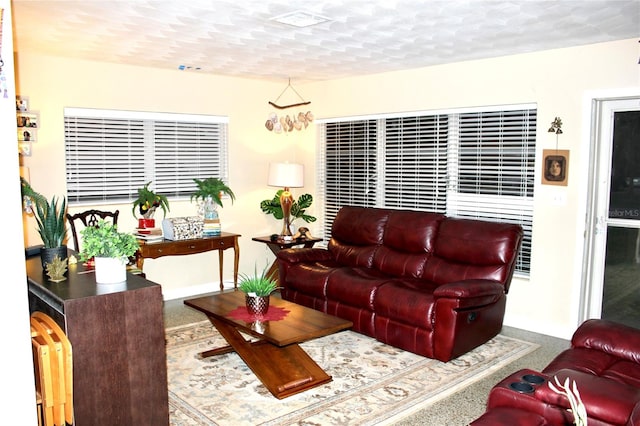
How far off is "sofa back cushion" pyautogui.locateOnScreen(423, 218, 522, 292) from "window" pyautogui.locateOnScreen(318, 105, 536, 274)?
56 cm

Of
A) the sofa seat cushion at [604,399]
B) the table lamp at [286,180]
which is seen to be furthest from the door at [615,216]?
the table lamp at [286,180]

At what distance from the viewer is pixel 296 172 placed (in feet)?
19.6

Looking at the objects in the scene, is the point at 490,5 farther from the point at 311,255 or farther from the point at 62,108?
the point at 62,108

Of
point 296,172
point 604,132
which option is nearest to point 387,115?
point 296,172

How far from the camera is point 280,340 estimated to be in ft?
10.5

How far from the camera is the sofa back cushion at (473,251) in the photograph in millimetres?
4285

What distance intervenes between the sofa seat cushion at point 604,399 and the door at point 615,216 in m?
2.52

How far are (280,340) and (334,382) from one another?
65 cm

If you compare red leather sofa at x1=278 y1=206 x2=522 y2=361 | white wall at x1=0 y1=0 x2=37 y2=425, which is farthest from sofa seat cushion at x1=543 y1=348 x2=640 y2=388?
white wall at x1=0 y1=0 x2=37 y2=425

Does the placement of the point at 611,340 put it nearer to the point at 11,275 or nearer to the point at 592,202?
the point at 592,202

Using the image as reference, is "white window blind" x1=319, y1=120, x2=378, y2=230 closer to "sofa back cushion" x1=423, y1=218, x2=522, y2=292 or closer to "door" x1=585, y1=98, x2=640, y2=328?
"sofa back cushion" x1=423, y1=218, x2=522, y2=292

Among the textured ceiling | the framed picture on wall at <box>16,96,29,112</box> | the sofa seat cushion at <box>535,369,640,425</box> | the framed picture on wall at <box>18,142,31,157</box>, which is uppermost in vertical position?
the textured ceiling

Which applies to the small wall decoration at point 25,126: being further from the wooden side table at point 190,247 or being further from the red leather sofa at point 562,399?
the red leather sofa at point 562,399

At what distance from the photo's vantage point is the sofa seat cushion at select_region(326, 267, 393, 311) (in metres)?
4.38
